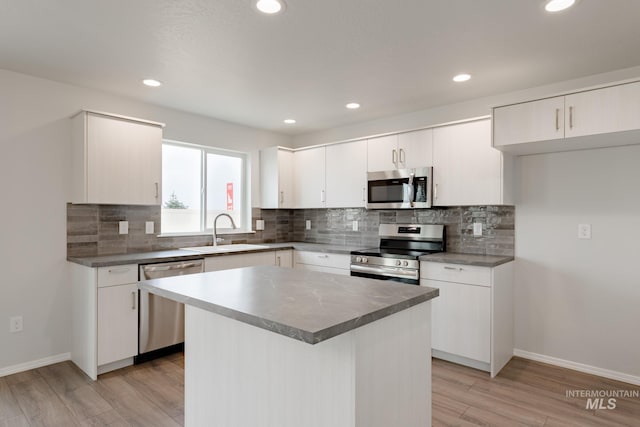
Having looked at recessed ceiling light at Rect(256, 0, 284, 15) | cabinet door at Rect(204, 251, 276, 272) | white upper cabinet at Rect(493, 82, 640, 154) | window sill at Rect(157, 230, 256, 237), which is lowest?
cabinet door at Rect(204, 251, 276, 272)

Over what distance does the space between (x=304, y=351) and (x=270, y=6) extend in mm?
1757

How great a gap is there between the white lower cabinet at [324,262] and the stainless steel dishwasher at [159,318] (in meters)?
1.30

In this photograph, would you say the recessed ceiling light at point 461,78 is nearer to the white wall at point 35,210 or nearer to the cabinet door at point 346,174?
the cabinet door at point 346,174

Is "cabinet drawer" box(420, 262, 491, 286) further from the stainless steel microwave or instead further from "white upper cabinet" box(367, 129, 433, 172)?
"white upper cabinet" box(367, 129, 433, 172)

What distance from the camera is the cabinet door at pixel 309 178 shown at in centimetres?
448

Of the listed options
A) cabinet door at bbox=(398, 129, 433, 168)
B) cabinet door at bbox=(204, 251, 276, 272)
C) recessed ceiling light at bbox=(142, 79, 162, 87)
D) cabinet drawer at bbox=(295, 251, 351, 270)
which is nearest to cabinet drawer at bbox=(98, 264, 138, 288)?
cabinet door at bbox=(204, 251, 276, 272)

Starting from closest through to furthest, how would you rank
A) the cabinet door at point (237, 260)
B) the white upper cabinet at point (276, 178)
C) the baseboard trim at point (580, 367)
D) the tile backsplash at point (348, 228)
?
1. the baseboard trim at point (580, 367)
2. the tile backsplash at point (348, 228)
3. the cabinet door at point (237, 260)
4. the white upper cabinet at point (276, 178)

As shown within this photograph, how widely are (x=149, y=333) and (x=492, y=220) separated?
130 inches

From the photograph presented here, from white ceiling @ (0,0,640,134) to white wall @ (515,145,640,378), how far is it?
811 millimetres

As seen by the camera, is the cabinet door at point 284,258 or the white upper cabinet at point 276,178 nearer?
the cabinet door at point 284,258

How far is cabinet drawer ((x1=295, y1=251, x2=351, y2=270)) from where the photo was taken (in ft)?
12.8

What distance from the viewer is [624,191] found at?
282cm

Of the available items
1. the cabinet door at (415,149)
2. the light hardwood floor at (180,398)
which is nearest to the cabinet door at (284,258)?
the light hardwood floor at (180,398)

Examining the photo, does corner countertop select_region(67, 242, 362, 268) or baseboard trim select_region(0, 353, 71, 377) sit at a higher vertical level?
corner countertop select_region(67, 242, 362, 268)
